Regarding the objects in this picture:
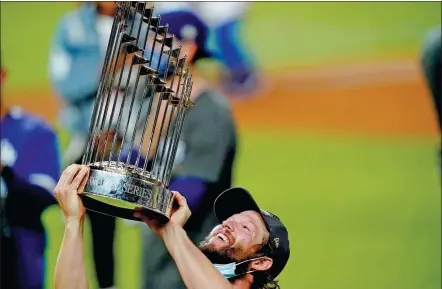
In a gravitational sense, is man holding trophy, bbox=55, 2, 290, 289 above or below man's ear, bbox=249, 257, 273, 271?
above

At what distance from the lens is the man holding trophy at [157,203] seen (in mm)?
1735

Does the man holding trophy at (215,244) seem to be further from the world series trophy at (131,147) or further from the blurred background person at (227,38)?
the blurred background person at (227,38)

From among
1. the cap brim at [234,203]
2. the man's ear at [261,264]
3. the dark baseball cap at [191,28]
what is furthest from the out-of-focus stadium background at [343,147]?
the man's ear at [261,264]

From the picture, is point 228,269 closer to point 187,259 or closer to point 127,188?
point 187,259

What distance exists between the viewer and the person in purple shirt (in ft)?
8.95

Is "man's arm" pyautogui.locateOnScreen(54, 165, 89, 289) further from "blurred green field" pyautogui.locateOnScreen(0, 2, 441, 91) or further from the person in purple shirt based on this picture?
"blurred green field" pyautogui.locateOnScreen(0, 2, 441, 91)

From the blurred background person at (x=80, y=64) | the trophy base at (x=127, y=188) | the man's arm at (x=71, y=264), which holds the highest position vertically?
the blurred background person at (x=80, y=64)

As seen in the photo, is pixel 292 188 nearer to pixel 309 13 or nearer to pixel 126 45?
pixel 309 13

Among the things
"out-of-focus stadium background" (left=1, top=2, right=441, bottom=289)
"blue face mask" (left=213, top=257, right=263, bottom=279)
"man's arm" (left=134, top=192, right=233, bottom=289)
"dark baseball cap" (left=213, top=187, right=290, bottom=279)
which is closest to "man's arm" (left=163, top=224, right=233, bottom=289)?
"man's arm" (left=134, top=192, right=233, bottom=289)

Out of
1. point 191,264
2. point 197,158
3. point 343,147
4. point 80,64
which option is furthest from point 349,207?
point 80,64

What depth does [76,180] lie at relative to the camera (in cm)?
173

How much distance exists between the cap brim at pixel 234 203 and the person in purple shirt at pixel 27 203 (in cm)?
73

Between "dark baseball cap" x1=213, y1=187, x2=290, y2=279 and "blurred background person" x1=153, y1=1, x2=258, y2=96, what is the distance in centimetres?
52

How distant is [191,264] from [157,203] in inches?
7.6
